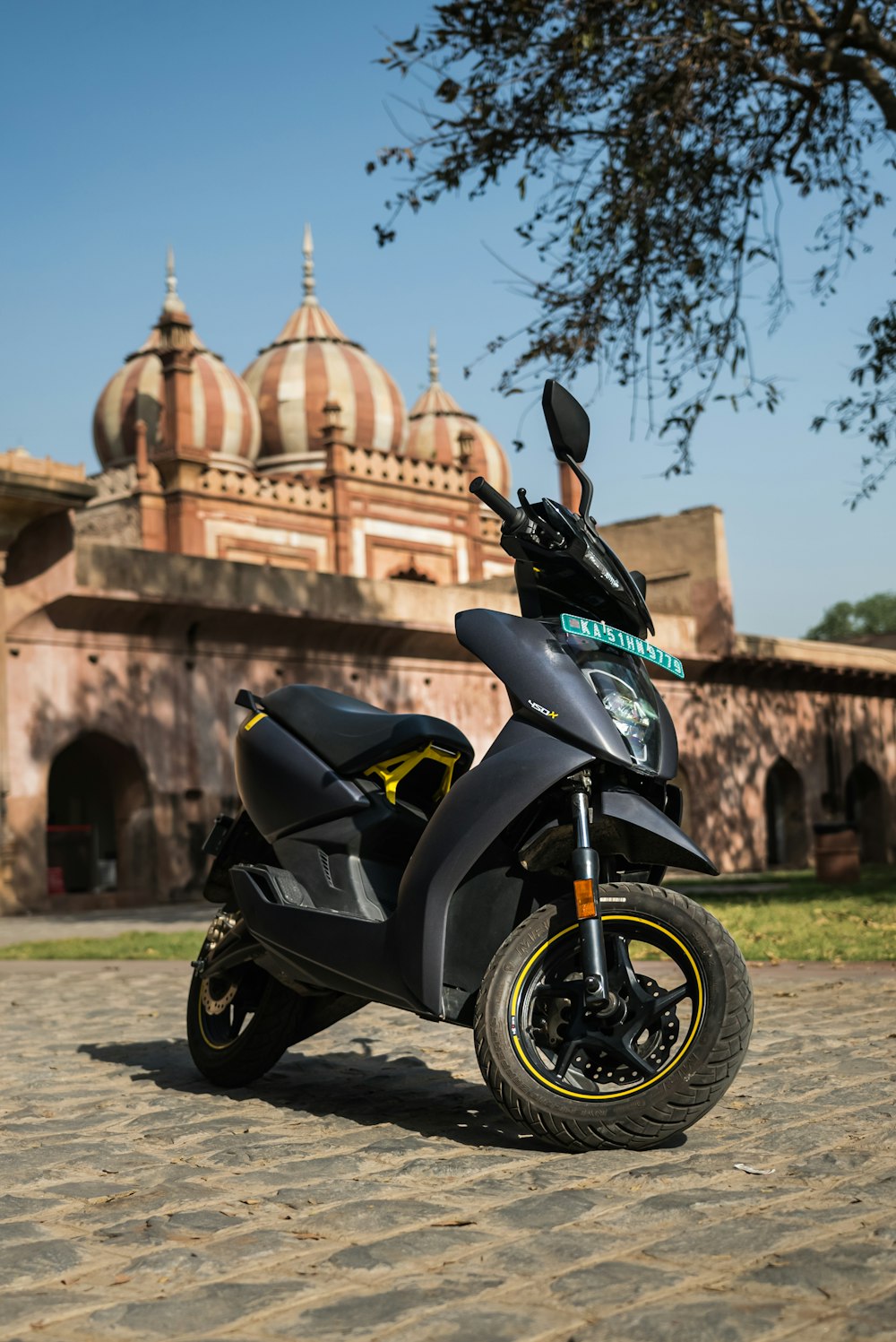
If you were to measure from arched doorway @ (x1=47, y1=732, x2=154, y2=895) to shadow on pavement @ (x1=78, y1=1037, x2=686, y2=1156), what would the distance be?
14.5 metres

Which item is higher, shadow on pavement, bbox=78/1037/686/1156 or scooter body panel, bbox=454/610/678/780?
scooter body panel, bbox=454/610/678/780

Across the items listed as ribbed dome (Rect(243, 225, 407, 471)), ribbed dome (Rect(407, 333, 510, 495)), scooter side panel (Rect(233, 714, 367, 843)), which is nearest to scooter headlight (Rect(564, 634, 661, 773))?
scooter side panel (Rect(233, 714, 367, 843))

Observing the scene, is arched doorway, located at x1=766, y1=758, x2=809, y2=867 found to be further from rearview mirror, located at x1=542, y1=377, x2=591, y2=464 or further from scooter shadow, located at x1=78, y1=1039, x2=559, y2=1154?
rearview mirror, located at x1=542, y1=377, x2=591, y2=464

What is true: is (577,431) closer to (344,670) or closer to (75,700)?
(75,700)

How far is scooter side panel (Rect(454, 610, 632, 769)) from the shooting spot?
3.93 meters

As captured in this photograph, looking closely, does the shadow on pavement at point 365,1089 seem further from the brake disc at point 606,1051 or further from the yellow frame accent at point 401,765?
the yellow frame accent at point 401,765

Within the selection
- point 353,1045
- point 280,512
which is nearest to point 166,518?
point 280,512

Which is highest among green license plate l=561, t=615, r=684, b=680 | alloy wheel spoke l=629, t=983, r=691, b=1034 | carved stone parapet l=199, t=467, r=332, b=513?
carved stone parapet l=199, t=467, r=332, b=513

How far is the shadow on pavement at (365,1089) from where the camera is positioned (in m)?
4.31

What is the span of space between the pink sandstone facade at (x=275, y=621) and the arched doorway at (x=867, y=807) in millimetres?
57

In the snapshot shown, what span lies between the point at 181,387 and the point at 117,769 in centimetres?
1612

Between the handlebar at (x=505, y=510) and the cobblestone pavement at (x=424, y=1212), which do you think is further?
the handlebar at (x=505, y=510)

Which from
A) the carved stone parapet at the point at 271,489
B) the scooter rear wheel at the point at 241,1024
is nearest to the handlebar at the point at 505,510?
the scooter rear wheel at the point at 241,1024

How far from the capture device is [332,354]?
1674 inches
